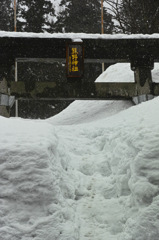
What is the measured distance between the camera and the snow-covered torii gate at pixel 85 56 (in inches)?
340

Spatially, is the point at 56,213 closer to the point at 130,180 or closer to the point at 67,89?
the point at 130,180

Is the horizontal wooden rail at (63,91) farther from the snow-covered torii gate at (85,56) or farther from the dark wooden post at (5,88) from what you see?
the dark wooden post at (5,88)

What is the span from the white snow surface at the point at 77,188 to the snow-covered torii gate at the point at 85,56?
4.22 meters

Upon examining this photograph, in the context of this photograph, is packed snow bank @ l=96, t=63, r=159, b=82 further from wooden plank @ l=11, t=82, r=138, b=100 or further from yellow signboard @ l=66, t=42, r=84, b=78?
yellow signboard @ l=66, t=42, r=84, b=78

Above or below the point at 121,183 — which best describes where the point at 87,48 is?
above

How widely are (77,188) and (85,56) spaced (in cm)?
600

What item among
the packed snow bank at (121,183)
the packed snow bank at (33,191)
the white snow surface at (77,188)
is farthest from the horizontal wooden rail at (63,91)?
the packed snow bank at (33,191)

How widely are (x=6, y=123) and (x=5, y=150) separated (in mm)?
1172

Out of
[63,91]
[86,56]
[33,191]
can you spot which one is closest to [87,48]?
[86,56]

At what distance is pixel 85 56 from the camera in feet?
29.5

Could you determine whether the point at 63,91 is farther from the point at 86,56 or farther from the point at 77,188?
the point at 77,188

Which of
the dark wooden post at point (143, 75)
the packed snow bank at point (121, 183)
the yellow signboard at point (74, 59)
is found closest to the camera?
the packed snow bank at point (121, 183)

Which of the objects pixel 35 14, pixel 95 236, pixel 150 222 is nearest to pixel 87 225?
pixel 95 236

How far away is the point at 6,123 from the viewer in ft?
15.0
